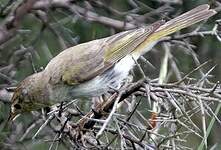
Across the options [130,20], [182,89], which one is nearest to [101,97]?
[130,20]

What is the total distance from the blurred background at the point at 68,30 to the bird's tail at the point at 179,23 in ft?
0.31

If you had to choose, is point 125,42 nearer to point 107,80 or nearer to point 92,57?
point 92,57

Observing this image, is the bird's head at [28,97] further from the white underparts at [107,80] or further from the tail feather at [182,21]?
the tail feather at [182,21]

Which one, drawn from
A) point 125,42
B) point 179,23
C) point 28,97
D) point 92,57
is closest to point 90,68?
point 92,57

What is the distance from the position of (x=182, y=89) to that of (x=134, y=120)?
942 millimetres

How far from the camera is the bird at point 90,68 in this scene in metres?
3.52

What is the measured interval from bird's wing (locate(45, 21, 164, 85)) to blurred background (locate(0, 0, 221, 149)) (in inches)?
4.2

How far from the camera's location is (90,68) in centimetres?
386

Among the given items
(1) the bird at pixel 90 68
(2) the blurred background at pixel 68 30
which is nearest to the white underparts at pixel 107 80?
(1) the bird at pixel 90 68

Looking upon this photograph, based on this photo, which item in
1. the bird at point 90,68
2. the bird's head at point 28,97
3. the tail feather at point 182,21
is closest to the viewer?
the bird's head at point 28,97

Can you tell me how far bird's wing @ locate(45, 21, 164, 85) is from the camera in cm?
374

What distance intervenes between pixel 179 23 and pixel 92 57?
657mm

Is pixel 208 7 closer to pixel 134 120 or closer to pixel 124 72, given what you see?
pixel 124 72

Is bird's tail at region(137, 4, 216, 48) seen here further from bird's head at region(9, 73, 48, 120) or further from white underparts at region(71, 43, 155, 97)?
bird's head at region(9, 73, 48, 120)
